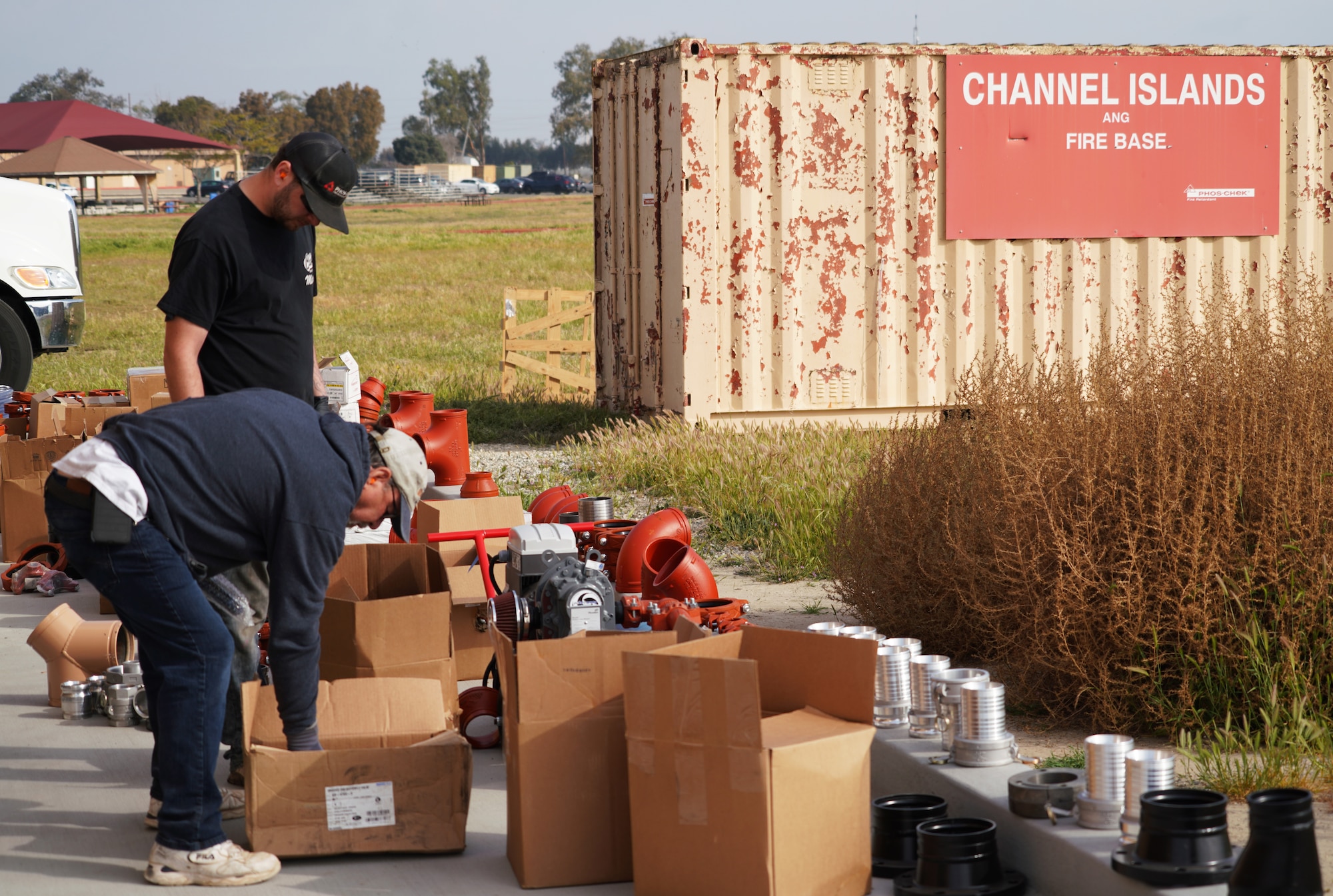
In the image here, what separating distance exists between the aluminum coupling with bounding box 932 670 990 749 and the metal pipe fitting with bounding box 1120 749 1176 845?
0.64 meters

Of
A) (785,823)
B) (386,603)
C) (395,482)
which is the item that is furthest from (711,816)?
(386,603)

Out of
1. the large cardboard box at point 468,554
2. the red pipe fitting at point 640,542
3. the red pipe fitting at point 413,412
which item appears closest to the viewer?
the red pipe fitting at point 640,542

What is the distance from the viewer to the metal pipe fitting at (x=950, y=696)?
3.95m

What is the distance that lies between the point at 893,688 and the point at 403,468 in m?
1.65

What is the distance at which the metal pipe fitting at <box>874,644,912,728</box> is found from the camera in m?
4.27

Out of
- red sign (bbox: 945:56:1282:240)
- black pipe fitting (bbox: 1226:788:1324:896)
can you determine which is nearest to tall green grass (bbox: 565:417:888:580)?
red sign (bbox: 945:56:1282:240)

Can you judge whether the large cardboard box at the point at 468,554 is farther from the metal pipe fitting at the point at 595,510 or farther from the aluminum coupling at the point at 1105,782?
the aluminum coupling at the point at 1105,782

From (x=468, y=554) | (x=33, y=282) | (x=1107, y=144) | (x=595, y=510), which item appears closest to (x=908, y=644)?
(x=595, y=510)

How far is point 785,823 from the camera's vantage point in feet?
10.6

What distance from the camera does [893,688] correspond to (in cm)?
429

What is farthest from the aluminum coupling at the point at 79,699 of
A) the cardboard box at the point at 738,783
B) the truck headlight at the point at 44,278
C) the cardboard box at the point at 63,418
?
the truck headlight at the point at 44,278

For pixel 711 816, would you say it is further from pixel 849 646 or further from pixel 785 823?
pixel 849 646

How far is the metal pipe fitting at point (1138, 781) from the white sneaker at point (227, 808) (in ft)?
8.06

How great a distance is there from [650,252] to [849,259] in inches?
57.5
